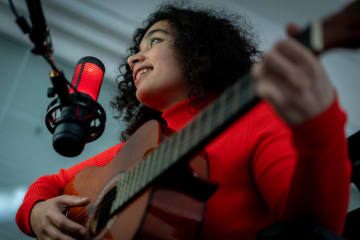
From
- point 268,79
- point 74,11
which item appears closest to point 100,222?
point 268,79

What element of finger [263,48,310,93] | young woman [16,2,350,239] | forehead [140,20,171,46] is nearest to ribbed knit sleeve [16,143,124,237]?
young woman [16,2,350,239]

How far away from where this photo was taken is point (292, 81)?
0.53 metres

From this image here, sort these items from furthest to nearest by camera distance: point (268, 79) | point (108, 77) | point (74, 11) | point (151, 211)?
point (108, 77), point (74, 11), point (151, 211), point (268, 79)

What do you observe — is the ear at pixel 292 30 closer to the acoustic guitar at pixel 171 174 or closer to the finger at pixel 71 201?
the acoustic guitar at pixel 171 174

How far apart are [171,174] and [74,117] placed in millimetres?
304

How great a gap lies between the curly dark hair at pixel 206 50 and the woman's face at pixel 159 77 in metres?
0.03

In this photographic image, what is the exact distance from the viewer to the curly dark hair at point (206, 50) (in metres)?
1.27

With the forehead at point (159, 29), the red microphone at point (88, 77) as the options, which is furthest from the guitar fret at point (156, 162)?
the forehead at point (159, 29)

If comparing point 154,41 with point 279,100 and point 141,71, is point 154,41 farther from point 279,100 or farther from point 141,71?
point 279,100

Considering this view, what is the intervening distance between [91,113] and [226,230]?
0.41 m

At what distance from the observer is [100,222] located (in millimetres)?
930

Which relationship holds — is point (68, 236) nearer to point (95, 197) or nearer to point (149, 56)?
point (95, 197)

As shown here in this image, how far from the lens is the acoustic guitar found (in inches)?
21.5

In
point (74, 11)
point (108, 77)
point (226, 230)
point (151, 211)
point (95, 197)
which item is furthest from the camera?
point (108, 77)
